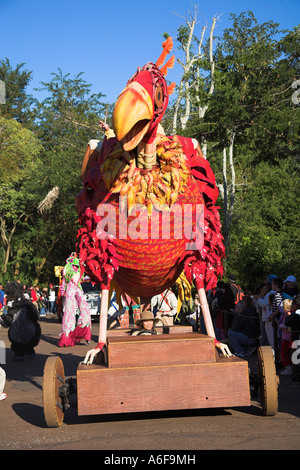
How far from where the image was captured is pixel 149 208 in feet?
18.6

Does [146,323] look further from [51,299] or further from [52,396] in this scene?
[51,299]

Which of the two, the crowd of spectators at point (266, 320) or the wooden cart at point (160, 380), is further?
the crowd of spectators at point (266, 320)

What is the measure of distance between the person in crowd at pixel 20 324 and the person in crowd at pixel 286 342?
195 inches

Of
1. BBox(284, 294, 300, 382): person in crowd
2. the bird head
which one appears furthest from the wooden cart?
BBox(284, 294, 300, 382): person in crowd

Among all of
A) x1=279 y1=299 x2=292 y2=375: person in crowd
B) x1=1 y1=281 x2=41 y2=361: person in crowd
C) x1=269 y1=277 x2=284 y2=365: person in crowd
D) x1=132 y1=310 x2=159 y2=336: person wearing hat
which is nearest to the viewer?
x1=132 y1=310 x2=159 y2=336: person wearing hat

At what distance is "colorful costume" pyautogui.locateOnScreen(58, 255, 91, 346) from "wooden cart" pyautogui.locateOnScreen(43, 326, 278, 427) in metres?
8.15

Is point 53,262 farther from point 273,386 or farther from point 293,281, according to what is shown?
point 273,386

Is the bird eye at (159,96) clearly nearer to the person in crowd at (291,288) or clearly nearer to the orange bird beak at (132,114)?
the orange bird beak at (132,114)

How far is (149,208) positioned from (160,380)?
1539mm

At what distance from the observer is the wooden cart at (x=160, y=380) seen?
17.0ft

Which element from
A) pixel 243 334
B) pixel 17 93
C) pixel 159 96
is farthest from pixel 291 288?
pixel 17 93

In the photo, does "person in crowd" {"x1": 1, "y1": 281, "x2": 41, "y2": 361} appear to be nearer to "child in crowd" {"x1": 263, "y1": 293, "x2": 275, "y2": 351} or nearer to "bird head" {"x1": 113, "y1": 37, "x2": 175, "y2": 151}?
"child in crowd" {"x1": 263, "y1": 293, "x2": 275, "y2": 351}

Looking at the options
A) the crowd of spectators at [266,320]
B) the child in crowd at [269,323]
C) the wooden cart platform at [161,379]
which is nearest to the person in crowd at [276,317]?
the crowd of spectators at [266,320]

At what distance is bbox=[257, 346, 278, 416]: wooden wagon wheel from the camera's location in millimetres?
5492
